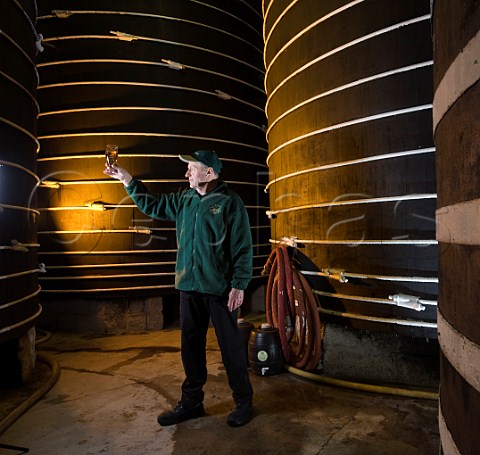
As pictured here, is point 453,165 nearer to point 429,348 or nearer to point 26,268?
point 429,348

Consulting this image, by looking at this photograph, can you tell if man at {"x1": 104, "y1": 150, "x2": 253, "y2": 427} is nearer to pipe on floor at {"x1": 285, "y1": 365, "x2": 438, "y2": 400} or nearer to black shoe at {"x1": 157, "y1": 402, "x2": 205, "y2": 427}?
black shoe at {"x1": 157, "y1": 402, "x2": 205, "y2": 427}

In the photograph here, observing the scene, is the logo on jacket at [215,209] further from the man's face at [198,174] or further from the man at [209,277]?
the man's face at [198,174]

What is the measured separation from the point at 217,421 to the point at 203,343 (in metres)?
0.56

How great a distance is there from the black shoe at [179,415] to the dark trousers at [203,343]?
5 cm

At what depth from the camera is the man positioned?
3.03 metres

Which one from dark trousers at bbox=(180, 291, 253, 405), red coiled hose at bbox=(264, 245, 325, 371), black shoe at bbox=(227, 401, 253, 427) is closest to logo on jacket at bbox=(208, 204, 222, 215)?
dark trousers at bbox=(180, 291, 253, 405)

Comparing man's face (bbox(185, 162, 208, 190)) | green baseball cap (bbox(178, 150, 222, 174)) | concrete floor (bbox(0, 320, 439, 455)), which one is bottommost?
concrete floor (bbox(0, 320, 439, 455))

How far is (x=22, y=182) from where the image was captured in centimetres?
380

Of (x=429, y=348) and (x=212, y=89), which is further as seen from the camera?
(x=212, y=89)

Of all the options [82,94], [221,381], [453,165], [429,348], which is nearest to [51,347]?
[221,381]

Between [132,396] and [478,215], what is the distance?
3.31 m

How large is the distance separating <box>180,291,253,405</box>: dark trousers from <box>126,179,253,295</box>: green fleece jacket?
125mm

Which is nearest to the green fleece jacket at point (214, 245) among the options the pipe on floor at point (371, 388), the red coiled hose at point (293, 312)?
the red coiled hose at point (293, 312)

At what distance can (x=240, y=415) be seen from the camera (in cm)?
298
